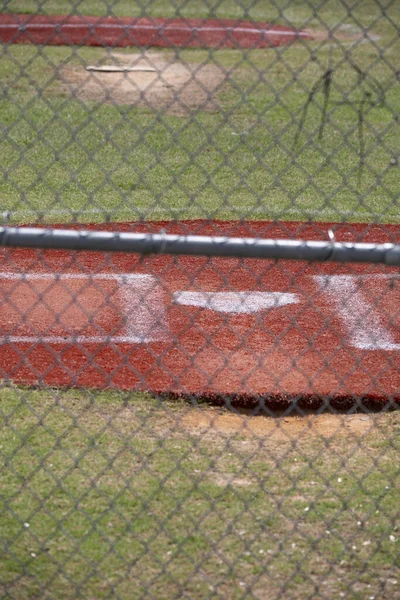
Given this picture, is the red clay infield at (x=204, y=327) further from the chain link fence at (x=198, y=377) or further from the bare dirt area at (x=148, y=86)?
the bare dirt area at (x=148, y=86)

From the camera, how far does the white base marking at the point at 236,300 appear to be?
21.2ft

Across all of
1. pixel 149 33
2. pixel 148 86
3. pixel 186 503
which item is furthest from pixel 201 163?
pixel 149 33

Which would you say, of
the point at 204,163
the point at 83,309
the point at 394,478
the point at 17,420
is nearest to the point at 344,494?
the point at 394,478

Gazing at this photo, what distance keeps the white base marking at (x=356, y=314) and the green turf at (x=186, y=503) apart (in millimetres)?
930

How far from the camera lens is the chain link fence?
3.85 metres

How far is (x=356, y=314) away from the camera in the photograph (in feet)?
21.1

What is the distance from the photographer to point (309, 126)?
10789mm

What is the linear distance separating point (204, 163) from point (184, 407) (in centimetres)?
474

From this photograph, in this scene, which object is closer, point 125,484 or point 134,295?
point 125,484

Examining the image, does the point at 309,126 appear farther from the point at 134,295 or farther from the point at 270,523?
the point at 270,523

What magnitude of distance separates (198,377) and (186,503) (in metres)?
1.28

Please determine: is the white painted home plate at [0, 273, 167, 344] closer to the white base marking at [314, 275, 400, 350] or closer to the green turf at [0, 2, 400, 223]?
the green turf at [0, 2, 400, 223]

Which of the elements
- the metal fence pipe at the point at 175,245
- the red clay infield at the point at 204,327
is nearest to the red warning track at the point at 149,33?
the red clay infield at the point at 204,327

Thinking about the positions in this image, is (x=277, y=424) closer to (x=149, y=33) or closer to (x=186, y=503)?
(x=186, y=503)
